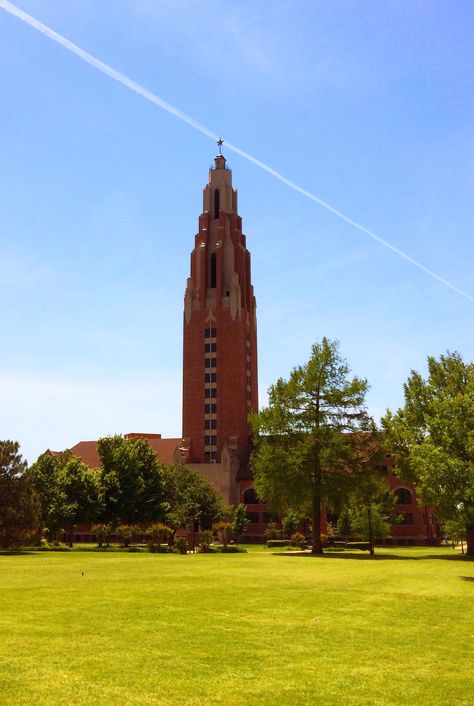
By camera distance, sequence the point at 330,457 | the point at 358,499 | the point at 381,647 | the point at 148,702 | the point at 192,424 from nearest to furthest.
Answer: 1. the point at 148,702
2. the point at 381,647
3. the point at 330,457
4. the point at 358,499
5. the point at 192,424

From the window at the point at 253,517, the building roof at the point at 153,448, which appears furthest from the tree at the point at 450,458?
the building roof at the point at 153,448

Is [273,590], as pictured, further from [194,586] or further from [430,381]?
[430,381]

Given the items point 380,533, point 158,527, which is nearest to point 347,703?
point 158,527

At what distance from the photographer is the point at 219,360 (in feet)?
360

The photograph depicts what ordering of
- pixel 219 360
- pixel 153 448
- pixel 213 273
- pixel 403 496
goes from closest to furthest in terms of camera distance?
pixel 403 496, pixel 153 448, pixel 219 360, pixel 213 273

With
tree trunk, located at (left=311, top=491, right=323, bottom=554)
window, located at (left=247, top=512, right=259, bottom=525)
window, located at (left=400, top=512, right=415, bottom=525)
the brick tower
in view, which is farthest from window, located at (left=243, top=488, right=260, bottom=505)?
tree trunk, located at (left=311, top=491, right=323, bottom=554)

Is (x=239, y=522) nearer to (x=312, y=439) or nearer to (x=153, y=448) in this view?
(x=153, y=448)

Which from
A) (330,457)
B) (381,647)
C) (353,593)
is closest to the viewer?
(381,647)

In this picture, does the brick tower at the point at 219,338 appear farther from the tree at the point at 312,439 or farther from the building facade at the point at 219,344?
the tree at the point at 312,439

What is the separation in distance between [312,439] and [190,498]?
3138 cm

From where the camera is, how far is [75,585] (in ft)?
65.7

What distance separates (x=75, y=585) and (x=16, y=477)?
3086 cm

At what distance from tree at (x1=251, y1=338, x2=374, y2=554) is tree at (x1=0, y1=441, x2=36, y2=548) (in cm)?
1742

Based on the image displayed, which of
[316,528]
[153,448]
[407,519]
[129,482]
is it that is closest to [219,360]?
[153,448]
